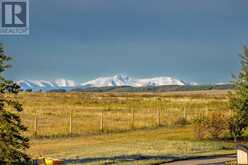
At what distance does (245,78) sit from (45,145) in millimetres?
11869

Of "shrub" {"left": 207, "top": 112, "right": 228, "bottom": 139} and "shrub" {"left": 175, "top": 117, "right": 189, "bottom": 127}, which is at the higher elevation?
"shrub" {"left": 207, "top": 112, "right": 228, "bottom": 139}

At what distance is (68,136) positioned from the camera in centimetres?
3619

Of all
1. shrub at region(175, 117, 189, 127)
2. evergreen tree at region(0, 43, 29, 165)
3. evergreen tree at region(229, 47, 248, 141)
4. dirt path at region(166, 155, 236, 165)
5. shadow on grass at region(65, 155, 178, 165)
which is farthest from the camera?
shrub at region(175, 117, 189, 127)

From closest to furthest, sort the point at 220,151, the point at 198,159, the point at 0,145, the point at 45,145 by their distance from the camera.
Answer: the point at 0,145 → the point at 198,159 → the point at 220,151 → the point at 45,145

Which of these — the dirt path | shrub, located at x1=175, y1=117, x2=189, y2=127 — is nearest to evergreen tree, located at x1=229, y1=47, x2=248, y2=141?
the dirt path

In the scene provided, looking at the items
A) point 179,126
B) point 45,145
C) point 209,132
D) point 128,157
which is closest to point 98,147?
point 45,145

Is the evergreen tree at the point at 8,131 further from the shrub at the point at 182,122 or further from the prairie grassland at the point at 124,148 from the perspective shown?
the shrub at the point at 182,122

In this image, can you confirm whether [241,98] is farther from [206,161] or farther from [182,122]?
[182,122]

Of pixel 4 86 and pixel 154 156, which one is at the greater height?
pixel 4 86

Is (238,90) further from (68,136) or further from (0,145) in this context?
(0,145)

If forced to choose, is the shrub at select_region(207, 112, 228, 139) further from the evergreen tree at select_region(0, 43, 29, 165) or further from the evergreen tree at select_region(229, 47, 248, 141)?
the evergreen tree at select_region(0, 43, 29, 165)

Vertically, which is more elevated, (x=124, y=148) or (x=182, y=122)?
(x=182, y=122)

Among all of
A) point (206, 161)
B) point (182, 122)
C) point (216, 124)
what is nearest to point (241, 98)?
point (216, 124)

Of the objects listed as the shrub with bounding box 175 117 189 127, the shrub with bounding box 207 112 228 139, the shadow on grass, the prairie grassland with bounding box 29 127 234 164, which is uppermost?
the shrub with bounding box 207 112 228 139
